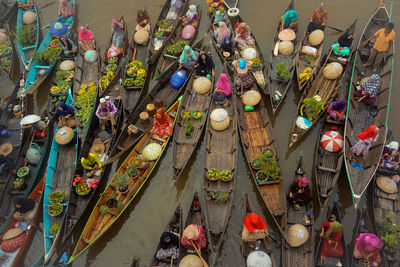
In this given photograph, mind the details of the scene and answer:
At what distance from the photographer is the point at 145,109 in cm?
1530

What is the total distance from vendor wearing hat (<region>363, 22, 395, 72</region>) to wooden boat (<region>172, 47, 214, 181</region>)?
9166 millimetres

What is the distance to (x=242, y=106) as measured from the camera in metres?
14.7

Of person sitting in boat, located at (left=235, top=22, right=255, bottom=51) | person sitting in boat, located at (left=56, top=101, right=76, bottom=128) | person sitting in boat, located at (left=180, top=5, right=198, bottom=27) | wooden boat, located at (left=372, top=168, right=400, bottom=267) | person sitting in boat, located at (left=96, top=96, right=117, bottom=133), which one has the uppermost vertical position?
person sitting in boat, located at (left=180, top=5, right=198, bottom=27)

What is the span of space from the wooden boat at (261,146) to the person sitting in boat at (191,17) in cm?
714

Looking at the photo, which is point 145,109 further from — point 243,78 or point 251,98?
point 251,98

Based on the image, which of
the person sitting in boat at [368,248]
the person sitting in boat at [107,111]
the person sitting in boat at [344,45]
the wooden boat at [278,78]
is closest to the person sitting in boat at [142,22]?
the person sitting in boat at [107,111]

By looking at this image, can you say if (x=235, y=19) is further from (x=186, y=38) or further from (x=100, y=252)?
(x=100, y=252)

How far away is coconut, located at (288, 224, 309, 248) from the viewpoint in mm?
10539

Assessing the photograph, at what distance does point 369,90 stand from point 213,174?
29.4 feet

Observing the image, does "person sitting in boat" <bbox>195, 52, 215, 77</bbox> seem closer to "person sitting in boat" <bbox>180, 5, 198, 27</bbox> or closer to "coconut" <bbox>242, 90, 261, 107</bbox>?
"coconut" <bbox>242, 90, 261, 107</bbox>

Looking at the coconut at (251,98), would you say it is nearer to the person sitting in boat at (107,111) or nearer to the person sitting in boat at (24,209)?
the person sitting in boat at (107,111)

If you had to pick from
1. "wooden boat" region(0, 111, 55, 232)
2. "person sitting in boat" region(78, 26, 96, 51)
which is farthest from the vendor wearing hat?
"wooden boat" region(0, 111, 55, 232)

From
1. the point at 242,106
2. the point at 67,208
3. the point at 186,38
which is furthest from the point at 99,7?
the point at 67,208

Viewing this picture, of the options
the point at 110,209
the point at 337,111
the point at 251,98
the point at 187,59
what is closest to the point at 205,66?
the point at 187,59
